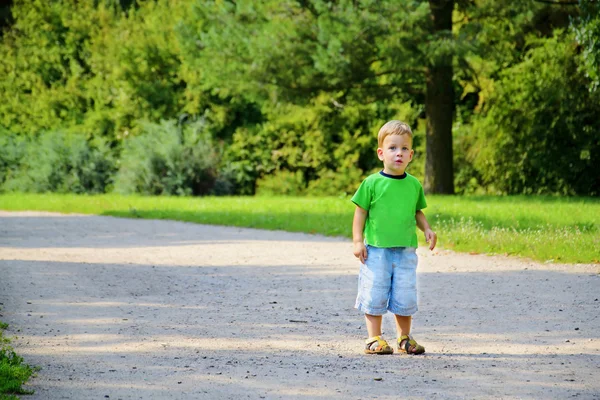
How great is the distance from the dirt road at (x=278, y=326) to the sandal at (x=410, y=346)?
69mm

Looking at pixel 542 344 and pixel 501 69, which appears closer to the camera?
pixel 542 344

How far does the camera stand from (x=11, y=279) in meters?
10.0

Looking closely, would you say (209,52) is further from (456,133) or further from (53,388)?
(53,388)

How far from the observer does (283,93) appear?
23.8m

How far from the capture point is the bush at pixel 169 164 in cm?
2906

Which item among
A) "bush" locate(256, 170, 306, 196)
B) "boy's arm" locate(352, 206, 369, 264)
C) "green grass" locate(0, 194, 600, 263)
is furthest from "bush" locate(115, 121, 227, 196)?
"boy's arm" locate(352, 206, 369, 264)

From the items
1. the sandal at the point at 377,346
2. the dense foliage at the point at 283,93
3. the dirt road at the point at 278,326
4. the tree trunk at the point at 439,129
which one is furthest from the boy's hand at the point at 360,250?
the tree trunk at the point at 439,129

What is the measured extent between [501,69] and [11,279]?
66.4ft

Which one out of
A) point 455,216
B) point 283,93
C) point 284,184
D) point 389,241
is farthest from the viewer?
point 284,184

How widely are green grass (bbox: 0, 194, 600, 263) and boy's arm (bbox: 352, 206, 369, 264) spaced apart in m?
5.54

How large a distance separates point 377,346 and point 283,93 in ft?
58.5

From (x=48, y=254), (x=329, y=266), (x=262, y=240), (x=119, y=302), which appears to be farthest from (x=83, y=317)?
(x=262, y=240)

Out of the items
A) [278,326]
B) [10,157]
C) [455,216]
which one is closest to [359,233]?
[278,326]

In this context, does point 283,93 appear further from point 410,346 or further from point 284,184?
point 410,346
